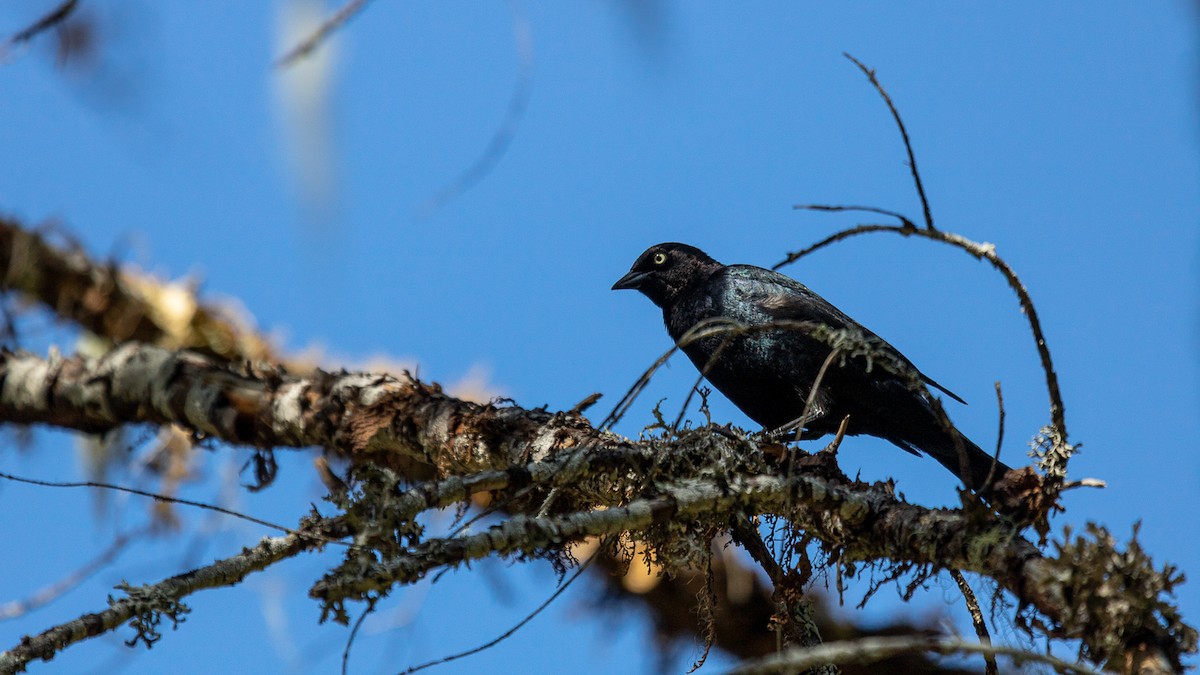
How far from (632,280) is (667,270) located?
21 centimetres

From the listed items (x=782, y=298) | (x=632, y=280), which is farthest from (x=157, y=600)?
(x=632, y=280)

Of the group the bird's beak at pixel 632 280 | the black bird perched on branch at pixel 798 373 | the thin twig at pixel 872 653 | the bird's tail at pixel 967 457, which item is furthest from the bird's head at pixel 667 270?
the thin twig at pixel 872 653

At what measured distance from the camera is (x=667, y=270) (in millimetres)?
5707

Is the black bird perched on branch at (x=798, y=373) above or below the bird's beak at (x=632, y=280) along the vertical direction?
below

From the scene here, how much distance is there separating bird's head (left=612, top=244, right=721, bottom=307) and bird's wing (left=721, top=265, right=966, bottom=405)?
1.50ft

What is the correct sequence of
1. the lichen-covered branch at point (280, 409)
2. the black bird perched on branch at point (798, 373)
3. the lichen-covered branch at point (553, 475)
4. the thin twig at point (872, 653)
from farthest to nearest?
the black bird perched on branch at point (798, 373) < the lichen-covered branch at point (280, 409) < the lichen-covered branch at point (553, 475) < the thin twig at point (872, 653)

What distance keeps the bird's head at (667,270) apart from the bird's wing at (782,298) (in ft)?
1.50

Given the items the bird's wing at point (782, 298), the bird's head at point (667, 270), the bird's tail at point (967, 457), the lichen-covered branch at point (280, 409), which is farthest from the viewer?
the bird's head at point (667, 270)

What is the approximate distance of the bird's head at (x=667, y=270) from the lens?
18.5ft

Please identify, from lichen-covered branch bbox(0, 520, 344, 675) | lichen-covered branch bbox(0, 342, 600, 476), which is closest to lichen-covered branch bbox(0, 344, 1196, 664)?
lichen-covered branch bbox(0, 342, 600, 476)

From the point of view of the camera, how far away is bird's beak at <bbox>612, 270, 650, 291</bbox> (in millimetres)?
5758

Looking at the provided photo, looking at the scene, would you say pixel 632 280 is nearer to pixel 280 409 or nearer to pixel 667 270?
pixel 667 270

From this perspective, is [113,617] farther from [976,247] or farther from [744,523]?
[976,247]

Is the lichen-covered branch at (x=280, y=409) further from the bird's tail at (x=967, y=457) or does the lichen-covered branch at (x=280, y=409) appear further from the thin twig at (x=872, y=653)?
the thin twig at (x=872, y=653)
